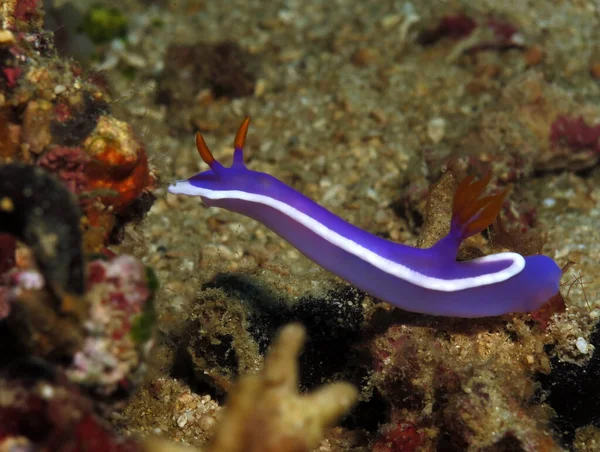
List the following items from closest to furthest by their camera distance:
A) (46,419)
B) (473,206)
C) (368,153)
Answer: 1. (46,419)
2. (473,206)
3. (368,153)

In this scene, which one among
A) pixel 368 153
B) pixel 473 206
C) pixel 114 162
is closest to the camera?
pixel 473 206

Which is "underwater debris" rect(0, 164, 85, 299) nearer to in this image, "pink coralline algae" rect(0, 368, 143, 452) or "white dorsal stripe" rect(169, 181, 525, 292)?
"pink coralline algae" rect(0, 368, 143, 452)

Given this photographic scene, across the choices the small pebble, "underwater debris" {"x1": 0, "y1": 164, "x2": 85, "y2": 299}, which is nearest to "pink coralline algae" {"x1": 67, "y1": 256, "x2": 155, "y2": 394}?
"underwater debris" {"x1": 0, "y1": 164, "x2": 85, "y2": 299}

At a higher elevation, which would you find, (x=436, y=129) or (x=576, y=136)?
(x=436, y=129)

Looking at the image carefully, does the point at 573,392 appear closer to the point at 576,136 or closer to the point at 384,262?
the point at 384,262

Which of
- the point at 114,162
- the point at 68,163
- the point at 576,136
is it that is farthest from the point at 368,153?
the point at 68,163

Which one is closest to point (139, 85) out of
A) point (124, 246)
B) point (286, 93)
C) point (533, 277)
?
point (286, 93)
